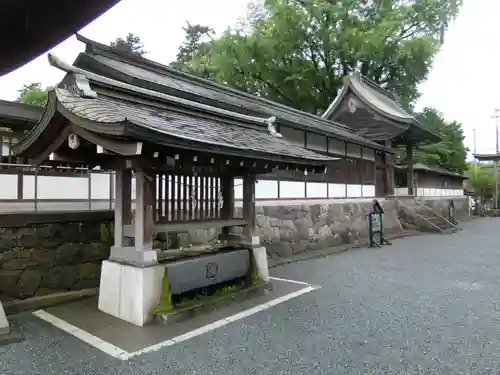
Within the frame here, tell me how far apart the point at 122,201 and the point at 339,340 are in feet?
11.3

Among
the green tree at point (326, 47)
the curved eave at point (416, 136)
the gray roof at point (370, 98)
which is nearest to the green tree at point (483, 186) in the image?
the green tree at point (326, 47)

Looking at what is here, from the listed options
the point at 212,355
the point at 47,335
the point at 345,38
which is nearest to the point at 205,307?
the point at 212,355

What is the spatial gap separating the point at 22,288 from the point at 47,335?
1304 millimetres

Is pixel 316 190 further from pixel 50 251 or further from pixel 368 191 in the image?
pixel 50 251

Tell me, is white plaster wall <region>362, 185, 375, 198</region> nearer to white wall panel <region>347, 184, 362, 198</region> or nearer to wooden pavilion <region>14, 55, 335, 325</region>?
white wall panel <region>347, 184, 362, 198</region>

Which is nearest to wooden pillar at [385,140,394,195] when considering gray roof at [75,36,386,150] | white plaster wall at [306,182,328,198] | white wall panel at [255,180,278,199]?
gray roof at [75,36,386,150]

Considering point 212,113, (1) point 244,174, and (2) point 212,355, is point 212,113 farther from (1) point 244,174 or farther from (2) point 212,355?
(2) point 212,355

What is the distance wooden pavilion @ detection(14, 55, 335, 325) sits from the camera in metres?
4.34

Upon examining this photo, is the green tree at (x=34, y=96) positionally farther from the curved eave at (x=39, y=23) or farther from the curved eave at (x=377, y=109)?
the curved eave at (x=39, y=23)

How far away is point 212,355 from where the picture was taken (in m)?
3.80

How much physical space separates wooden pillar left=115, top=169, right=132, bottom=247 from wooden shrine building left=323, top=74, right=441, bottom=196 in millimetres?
12429

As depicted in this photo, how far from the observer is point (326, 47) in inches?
919

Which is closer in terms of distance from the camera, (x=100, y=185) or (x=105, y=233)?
(x=105, y=233)

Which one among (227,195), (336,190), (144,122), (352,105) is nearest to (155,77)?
(227,195)
